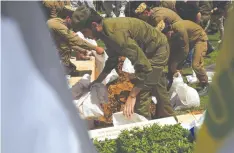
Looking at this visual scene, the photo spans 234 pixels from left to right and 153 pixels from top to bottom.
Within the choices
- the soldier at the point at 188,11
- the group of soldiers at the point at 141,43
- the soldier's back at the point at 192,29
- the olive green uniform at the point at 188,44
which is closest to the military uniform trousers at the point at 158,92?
the group of soldiers at the point at 141,43

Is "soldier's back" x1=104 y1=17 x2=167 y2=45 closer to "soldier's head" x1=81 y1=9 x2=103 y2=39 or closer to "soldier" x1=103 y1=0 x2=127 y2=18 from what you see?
"soldier's head" x1=81 y1=9 x2=103 y2=39

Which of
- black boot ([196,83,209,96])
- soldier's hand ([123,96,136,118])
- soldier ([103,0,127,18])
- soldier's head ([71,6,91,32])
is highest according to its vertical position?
soldier's head ([71,6,91,32])

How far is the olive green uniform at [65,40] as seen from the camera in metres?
4.52

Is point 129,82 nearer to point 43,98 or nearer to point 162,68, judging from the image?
point 162,68

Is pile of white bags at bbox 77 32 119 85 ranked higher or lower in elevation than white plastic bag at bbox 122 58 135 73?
lower

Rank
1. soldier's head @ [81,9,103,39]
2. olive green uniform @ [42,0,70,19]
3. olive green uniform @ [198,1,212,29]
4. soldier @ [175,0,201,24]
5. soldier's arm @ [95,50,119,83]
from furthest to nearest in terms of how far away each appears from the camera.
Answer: olive green uniform @ [198,1,212,29], soldier @ [175,0,201,24], olive green uniform @ [42,0,70,19], soldier's arm @ [95,50,119,83], soldier's head @ [81,9,103,39]

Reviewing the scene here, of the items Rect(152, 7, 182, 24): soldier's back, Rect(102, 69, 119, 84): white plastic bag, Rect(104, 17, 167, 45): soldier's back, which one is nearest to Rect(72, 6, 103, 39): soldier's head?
Rect(104, 17, 167, 45): soldier's back

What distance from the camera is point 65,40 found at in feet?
15.3

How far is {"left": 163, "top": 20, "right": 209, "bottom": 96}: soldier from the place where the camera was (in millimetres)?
4629

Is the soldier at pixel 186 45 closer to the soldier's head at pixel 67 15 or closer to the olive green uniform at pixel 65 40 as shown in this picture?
the olive green uniform at pixel 65 40

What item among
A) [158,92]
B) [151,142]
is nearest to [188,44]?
[158,92]

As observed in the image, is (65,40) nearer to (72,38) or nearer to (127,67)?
(72,38)

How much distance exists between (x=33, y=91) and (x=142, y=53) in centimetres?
266

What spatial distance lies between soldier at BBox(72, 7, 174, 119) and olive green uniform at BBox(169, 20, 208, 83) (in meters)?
0.69
